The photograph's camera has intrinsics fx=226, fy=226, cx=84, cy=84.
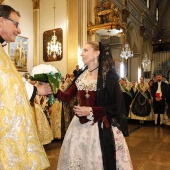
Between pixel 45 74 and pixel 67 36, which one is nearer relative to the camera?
pixel 45 74

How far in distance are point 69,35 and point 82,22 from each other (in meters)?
0.73

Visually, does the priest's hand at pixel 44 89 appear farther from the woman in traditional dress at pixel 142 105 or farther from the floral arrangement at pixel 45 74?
the woman in traditional dress at pixel 142 105

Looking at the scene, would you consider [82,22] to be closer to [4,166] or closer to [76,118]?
[76,118]

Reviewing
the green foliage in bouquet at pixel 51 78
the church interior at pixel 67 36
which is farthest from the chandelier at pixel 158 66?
the green foliage in bouquet at pixel 51 78

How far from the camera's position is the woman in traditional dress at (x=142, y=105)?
8.09 metres

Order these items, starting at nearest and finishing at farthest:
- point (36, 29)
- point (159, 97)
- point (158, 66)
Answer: point (159, 97) < point (36, 29) < point (158, 66)

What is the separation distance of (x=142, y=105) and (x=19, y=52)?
5.34 meters

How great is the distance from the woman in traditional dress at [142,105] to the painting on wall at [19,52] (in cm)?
476

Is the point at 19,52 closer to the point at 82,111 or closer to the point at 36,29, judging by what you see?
the point at 36,29

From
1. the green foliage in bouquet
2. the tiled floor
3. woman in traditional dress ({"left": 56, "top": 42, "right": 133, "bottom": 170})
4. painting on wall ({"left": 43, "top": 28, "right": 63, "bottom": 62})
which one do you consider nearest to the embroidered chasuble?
the green foliage in bouquet

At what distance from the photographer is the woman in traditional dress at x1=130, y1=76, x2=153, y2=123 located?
319 inches

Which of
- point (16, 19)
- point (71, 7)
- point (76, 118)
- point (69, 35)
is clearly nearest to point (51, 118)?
point (76, 118)

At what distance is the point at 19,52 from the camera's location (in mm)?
9320

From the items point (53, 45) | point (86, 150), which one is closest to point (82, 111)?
point (86, 150)
